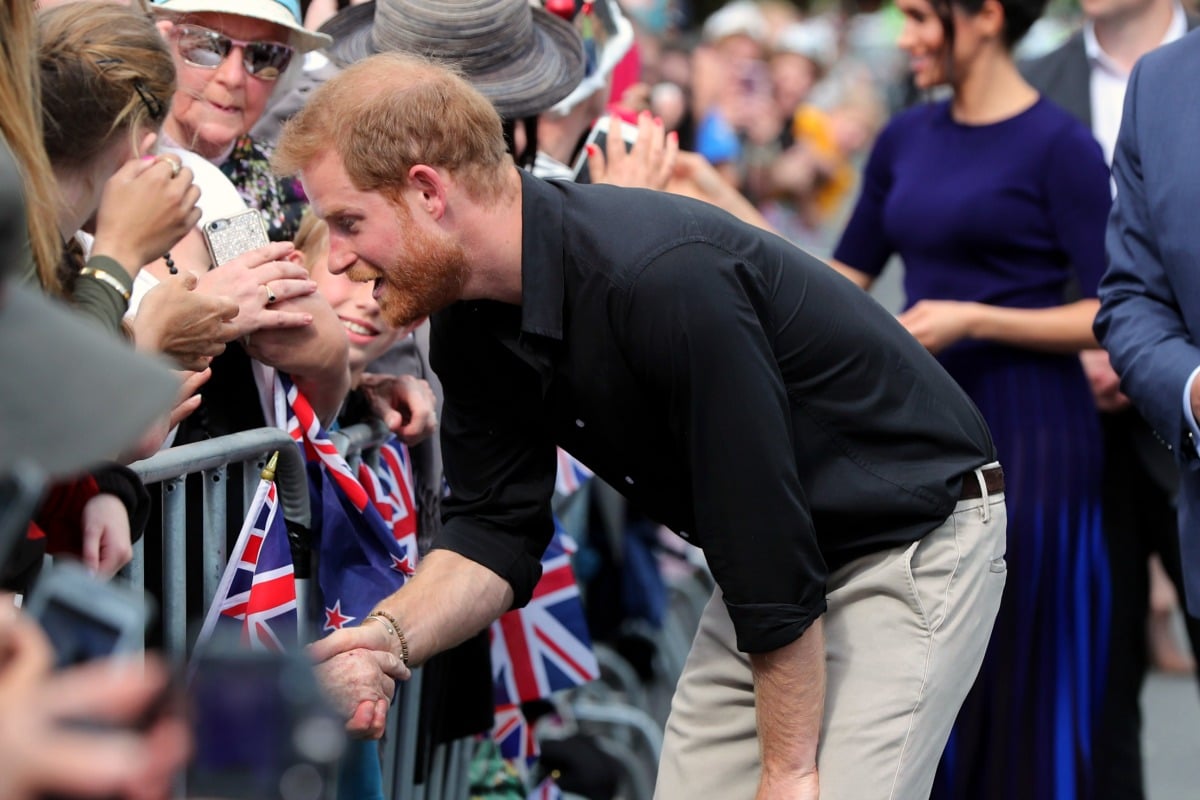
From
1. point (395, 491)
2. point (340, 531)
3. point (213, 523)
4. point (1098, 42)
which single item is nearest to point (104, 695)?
point (213, 523)

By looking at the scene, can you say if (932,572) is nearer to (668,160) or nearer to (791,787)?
(791,787)

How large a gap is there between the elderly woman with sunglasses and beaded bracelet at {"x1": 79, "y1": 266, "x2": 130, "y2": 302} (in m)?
1.01

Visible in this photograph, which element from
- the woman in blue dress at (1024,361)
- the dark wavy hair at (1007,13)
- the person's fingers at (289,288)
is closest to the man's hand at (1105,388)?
the woman in blue dress at (1024,361)

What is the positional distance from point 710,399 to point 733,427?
56 mm

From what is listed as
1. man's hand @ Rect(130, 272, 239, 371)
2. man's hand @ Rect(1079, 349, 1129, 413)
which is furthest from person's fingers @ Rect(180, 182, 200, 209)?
man's hand @ Rect(1079, 349, 1129, 413)

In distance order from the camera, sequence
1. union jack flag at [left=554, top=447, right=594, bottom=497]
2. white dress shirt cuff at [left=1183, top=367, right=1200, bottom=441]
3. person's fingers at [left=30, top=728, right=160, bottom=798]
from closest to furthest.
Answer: person's fingers at [left=30, top=728, right=160, bottom=798]
white dress shirt cuff at [left=1183, top=367, right=1200, bottom=441]
union jack flag at [left=554, top=447, right=594, bottom=497]

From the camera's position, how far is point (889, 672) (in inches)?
112

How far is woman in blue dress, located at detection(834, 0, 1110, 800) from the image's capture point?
13.4 ft

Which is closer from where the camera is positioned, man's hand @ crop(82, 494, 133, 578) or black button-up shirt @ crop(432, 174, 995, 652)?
man's hand @ crop(82, 494, 133, 578)

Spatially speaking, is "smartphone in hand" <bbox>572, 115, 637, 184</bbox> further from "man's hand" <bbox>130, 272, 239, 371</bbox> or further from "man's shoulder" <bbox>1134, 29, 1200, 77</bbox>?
"man's hand" <bbox>130, 272, 239, 371</bbox>

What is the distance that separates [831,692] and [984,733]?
131 centimetres

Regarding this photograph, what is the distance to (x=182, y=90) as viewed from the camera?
3572 millimetres

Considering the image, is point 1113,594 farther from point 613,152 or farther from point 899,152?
point 613,152

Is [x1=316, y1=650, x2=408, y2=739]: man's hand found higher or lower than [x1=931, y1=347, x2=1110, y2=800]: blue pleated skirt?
higher
